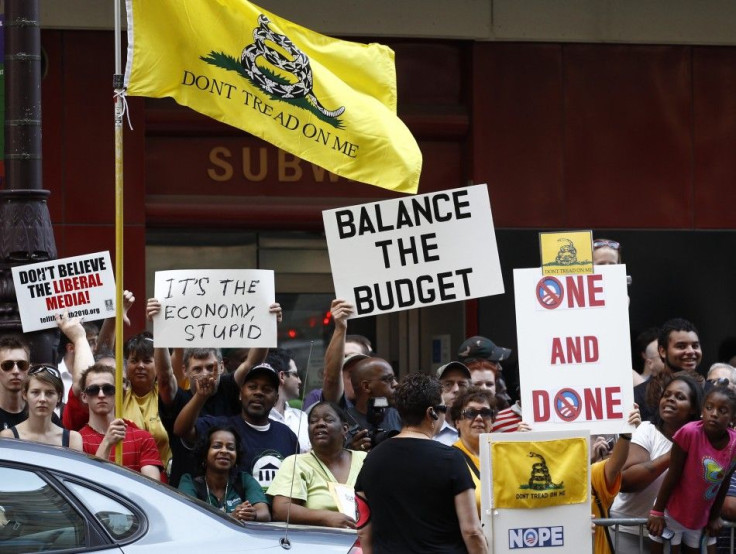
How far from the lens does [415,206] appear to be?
9266mm

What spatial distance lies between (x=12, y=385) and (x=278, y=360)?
85.4 inches

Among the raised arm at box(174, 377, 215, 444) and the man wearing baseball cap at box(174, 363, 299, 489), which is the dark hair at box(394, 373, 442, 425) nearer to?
the man wearing baseball cap at box(174, 363, 299, 489)

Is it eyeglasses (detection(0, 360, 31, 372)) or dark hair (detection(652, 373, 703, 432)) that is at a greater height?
eyeglasses (detection(0, 360, 31, 372))

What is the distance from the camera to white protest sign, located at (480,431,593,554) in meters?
7.71

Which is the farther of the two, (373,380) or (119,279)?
(373,380)

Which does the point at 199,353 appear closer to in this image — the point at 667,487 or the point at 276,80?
the point at 276,80

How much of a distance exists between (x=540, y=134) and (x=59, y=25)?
5.23 m

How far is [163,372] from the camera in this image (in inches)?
359

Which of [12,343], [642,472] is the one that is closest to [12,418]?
[12,343]

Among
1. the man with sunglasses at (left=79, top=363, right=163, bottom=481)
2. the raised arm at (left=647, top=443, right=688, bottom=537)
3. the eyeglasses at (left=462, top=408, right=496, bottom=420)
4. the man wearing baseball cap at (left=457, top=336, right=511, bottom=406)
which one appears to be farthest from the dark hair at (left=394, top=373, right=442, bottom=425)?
the man wearing baseball cap at (left=457, top=336, right=511, bottom=406)

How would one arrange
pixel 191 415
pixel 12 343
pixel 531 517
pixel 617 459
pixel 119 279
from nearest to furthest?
pixel 531 517, pixel 119 279, pixel 617 459, pixel 191 415, pixel 12 343

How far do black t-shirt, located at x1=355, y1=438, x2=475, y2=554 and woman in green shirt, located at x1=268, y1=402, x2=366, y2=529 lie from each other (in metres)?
1.28

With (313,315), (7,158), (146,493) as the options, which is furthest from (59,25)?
(146,493)

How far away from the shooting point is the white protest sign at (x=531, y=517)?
7711mm
